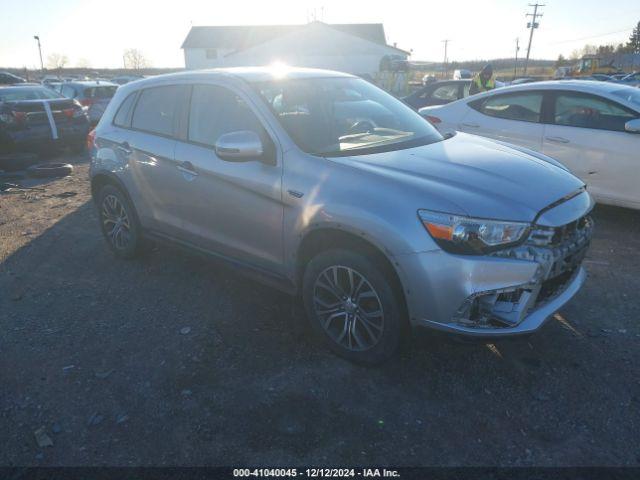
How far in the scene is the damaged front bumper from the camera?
2.61 meters

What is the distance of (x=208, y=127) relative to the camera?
3852 mm

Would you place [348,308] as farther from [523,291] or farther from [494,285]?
[523,291]

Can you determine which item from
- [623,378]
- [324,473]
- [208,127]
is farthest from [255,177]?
[623,378]

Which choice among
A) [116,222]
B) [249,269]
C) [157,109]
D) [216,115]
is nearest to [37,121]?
[116,222]

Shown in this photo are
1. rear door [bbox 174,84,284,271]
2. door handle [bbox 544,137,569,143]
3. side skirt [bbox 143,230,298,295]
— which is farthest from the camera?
door handle [bbox 544,137,569,143]

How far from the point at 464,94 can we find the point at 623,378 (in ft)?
31.6

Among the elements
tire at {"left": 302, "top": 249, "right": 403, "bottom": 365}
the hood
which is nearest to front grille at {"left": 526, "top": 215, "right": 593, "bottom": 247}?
the hood

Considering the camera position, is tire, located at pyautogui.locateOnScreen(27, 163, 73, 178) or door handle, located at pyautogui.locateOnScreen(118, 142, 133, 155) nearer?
door handle, located at pyautogui.locateOnScreen(118, 142, 133, 155)

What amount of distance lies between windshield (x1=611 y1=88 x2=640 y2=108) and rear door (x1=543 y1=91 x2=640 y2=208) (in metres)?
0.12

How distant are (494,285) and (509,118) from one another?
14.1 feet

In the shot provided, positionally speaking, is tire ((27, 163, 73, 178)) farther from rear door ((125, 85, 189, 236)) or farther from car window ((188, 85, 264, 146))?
car window ((188, 85, 264, 146))

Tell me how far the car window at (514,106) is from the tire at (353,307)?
417 centimetres

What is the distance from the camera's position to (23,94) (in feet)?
36.7

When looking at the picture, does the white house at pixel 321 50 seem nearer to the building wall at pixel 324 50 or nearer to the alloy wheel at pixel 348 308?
the building wall at pixel 324 50
